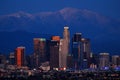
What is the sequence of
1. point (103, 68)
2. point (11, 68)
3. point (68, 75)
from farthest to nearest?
point (103, 68), point (11, 68), point (68, 75)

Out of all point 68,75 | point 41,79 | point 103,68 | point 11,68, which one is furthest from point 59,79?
point 103,68

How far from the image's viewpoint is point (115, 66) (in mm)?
88625

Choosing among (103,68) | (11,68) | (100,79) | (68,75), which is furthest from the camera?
(103,68)

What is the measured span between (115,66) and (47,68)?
911 centimetres

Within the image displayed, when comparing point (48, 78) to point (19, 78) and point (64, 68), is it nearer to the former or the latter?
point (19, 78)

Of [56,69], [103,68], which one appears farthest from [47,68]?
[103,68]

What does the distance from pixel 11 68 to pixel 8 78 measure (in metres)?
16.4

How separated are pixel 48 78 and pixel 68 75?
570 cm

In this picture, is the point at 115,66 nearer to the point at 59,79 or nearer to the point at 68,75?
the point at 68,75

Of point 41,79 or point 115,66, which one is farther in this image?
point 115,66

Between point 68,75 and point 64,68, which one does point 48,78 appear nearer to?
point 68,75

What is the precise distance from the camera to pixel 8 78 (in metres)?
65.4

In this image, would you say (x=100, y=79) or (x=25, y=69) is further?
(x=25, y=69)

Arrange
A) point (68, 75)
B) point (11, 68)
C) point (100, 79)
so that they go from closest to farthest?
point (100, 79)
point (68, 75)
point (11, 68)
